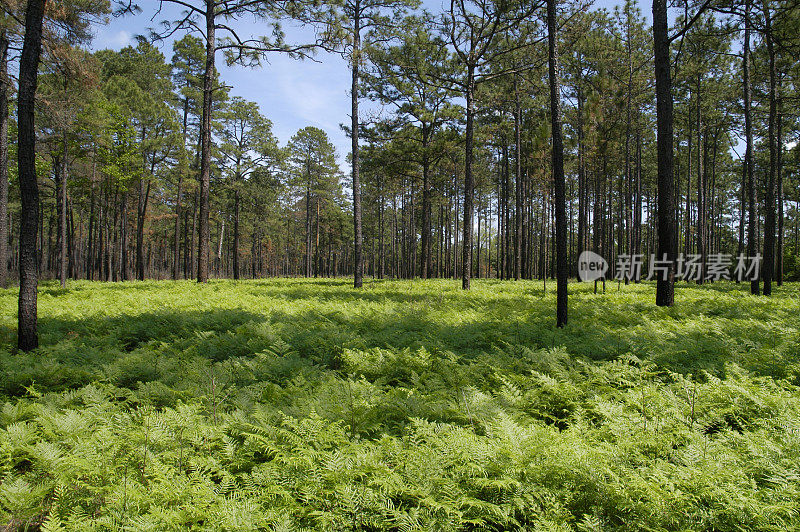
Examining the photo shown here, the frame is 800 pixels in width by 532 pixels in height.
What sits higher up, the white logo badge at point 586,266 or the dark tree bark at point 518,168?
the dark tree bark at point 518,168

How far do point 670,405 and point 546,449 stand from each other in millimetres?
2164

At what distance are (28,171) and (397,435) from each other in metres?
7.40

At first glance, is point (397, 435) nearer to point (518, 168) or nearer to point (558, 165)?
point (558, 165)

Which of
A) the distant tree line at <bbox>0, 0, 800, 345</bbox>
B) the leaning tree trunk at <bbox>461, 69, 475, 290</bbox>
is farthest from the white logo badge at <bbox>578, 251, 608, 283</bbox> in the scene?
the leaning tree trunk at <bbox>461, 69, 475, 290</bbox>

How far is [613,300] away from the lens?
39.7ft

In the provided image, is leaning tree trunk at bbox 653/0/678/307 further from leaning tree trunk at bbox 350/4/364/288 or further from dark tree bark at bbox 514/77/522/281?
leaning tree trunk at bbox 350/4/364/288

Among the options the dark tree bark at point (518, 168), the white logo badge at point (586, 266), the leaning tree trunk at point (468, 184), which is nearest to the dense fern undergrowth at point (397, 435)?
the leaning tree trunk at point (468, 184)

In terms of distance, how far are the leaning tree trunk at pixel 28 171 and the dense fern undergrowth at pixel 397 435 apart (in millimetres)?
511

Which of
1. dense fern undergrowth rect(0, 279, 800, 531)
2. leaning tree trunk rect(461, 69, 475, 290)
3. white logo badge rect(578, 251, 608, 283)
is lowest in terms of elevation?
dense fern undergrowth rect(0, 279, 800, 531)

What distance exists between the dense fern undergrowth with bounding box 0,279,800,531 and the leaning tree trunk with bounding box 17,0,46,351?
1.68 ft

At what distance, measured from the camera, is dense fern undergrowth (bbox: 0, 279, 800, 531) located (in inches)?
92.5

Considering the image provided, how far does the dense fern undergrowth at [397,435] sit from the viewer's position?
2.35 meters

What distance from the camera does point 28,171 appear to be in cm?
618

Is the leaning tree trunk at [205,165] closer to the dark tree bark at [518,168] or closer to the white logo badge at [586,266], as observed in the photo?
the dark tree bark at [518,168]
